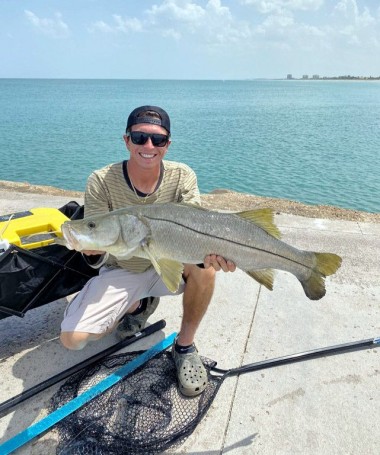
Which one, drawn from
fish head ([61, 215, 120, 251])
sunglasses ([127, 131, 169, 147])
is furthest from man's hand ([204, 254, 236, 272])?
sunglasses ([127, 131, 169, 147])

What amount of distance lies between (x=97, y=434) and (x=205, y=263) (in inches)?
50.0

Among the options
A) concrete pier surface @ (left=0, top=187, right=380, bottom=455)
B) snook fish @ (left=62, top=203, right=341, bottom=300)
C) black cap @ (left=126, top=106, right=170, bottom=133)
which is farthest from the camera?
black cap @ (left=126, top=106, right=170, bottom=133)

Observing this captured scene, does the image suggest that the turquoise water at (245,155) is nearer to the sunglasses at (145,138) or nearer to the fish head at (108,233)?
the sunglasses at (145,138)

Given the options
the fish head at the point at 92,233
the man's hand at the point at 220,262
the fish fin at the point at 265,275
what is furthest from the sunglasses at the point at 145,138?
the fish fin at the point at 265,275

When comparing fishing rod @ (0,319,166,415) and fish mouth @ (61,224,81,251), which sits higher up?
fish mouth @ (61,224,81,251)

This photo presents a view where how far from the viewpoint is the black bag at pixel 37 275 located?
2.88 m

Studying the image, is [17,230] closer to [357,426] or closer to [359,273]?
[357,426]

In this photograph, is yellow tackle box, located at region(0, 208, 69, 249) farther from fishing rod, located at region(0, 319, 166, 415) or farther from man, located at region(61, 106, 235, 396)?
fishing rod, located at region(0, 319, 166, 415)

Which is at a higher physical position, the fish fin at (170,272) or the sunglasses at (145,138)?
the sunglasses at (145,138)

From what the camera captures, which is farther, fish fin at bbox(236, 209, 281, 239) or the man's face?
the man's face

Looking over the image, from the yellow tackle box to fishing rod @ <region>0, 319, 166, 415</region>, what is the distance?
3.17 feet

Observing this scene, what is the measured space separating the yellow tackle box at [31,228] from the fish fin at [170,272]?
0.99 meters

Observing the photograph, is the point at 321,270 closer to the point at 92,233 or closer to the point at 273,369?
the point at 273,369

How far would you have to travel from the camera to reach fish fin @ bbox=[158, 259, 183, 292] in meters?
2.71
